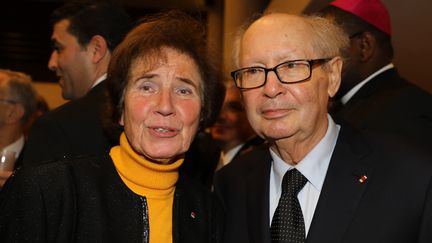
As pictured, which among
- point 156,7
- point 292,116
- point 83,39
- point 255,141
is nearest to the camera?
point 292,116

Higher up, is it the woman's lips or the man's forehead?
the man's forehead

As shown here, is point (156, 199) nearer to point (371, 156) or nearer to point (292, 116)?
point (292, 116)

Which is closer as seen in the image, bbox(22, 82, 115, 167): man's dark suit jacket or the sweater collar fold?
the sweater collar fold

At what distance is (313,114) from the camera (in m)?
2.12

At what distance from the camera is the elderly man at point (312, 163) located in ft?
6.32

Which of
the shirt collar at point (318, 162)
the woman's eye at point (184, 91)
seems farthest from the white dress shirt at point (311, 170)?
the woman's eye at point (184, 91)

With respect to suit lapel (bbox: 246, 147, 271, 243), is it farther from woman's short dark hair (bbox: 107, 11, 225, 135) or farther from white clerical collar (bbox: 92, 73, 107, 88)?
white clerical collar (bbox: 92, 73, 107, 88)

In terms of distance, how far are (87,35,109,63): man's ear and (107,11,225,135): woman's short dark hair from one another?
0.79 meters

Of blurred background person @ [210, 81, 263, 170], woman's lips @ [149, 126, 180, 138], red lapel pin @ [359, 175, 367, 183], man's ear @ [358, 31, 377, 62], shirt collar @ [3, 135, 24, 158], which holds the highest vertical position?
man's ear @ [358, 31, 377, 62]

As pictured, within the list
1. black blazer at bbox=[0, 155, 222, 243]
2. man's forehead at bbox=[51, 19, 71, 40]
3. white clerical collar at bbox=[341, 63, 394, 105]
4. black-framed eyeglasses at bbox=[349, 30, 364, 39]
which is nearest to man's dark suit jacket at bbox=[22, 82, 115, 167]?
black blazer at bbox=[0, 155, 222, 243]

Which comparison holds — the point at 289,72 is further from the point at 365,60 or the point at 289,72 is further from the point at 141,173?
the point at 365,60

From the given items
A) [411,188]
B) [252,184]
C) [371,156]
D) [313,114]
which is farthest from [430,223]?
[252,184]

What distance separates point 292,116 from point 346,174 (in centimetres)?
31

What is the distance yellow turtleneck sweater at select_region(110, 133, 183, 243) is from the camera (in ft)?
6.71
